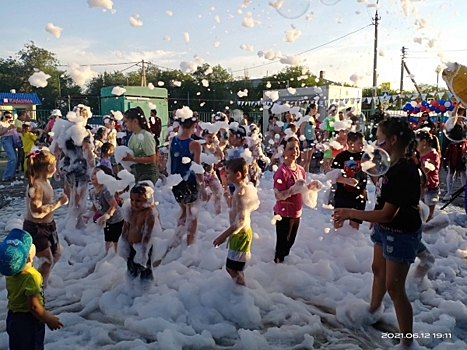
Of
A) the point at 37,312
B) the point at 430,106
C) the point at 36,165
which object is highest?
the point at 430,106

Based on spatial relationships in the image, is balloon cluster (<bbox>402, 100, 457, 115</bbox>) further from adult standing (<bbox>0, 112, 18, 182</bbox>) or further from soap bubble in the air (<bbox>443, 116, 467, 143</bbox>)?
adult standing (<bbox>0, 112, 18, 182</bbox>)

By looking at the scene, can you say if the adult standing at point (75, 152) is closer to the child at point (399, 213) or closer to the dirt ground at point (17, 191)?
the dirt ground at point (17, 191)

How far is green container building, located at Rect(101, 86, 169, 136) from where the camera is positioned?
59.2 ft

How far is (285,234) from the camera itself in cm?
480

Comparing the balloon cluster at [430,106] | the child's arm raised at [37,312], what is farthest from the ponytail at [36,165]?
the balloon cluster at [430,106]

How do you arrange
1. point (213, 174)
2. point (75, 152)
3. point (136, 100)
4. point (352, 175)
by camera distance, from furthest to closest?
1. point (136, 100)
2. point (213, 174)
3. point (75, 152)
4. point (352, 175)

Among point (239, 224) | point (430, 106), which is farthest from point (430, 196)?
point (430, 106)

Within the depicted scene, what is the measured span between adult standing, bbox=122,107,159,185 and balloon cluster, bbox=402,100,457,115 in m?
14.4

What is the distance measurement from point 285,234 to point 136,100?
14.9m

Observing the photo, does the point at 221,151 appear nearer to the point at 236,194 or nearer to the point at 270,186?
the point at 270,186

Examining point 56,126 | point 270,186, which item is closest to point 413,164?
point 56,126

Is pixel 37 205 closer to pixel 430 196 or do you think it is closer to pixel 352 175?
pixel 352 175

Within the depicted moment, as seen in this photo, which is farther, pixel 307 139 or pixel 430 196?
pixel 307 139

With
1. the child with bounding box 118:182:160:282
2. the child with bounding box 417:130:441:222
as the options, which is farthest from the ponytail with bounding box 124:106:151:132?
the child with bounding box 417:130:441:222
